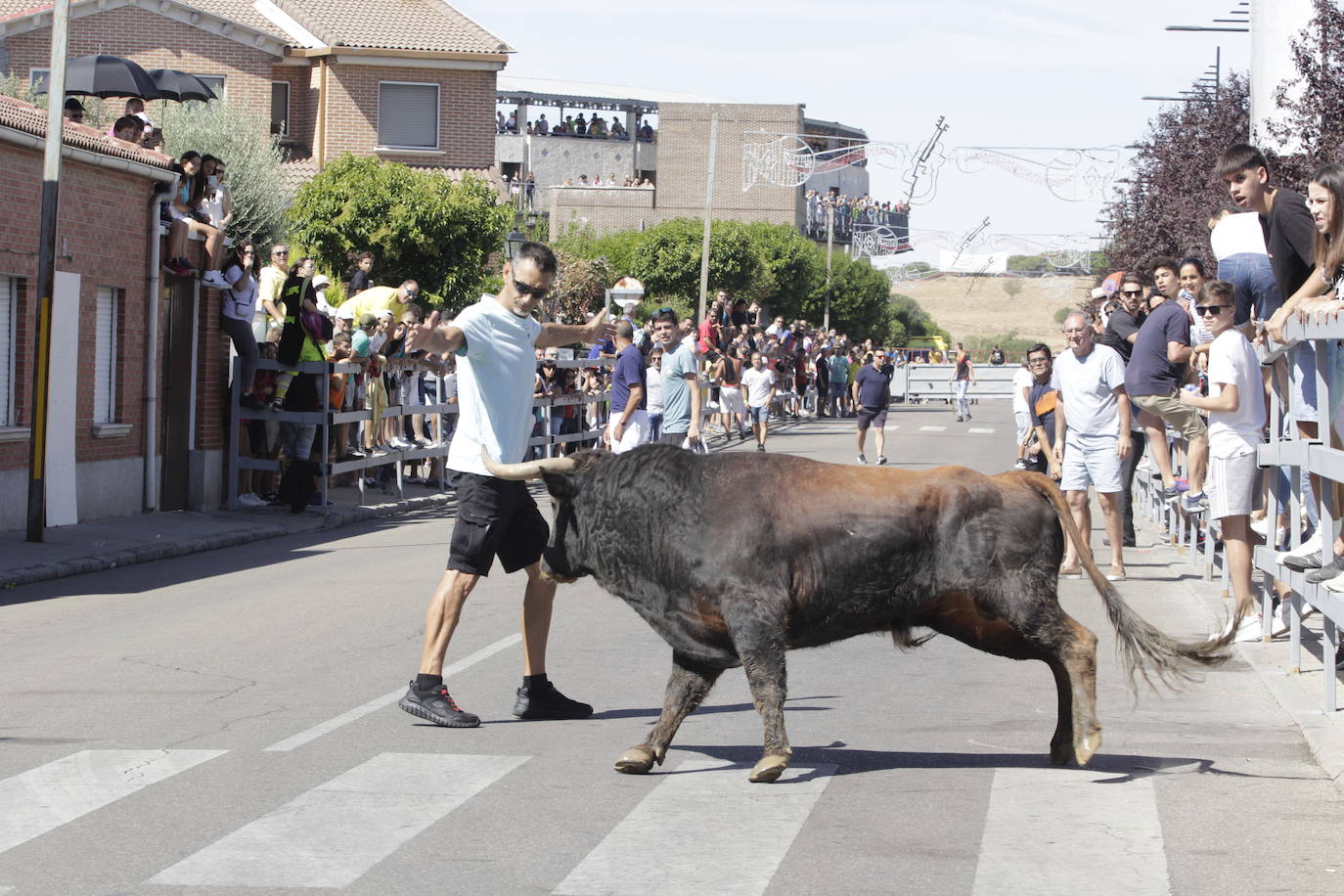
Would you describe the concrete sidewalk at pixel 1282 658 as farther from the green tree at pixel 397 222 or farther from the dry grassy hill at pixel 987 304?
the dry grassy hill at pixel 987 304

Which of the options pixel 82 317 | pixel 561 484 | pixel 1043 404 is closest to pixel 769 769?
pixel 561 484

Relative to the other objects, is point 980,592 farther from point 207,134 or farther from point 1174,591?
point 207,134

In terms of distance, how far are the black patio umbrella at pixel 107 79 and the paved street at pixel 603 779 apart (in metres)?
12.3

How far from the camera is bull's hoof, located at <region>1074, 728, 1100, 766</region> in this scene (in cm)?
662

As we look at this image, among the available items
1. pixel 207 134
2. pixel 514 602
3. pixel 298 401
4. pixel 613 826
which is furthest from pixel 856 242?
pixel 613 826

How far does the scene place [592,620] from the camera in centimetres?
1131

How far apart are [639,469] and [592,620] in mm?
4526

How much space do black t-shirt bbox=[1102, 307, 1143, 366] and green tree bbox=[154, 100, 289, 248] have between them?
24.1 m

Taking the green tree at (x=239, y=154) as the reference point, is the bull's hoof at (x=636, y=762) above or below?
below

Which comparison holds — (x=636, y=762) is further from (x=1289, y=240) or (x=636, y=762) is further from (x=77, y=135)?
(x=77, y=135)

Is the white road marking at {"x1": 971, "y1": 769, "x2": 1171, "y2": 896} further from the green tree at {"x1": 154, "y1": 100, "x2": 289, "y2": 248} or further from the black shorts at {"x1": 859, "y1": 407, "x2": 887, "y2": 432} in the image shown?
the green tree at {"x1": 154, "y1": 100, "x2": 289, "y2": 248}

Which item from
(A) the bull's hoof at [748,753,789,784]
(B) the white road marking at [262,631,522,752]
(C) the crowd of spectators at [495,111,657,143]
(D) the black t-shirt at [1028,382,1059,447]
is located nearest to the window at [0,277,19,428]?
(B) the white road marking at [262,631,522,752]

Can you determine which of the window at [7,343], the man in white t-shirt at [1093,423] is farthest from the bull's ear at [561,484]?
the window at [7,343]

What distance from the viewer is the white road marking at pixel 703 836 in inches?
207
